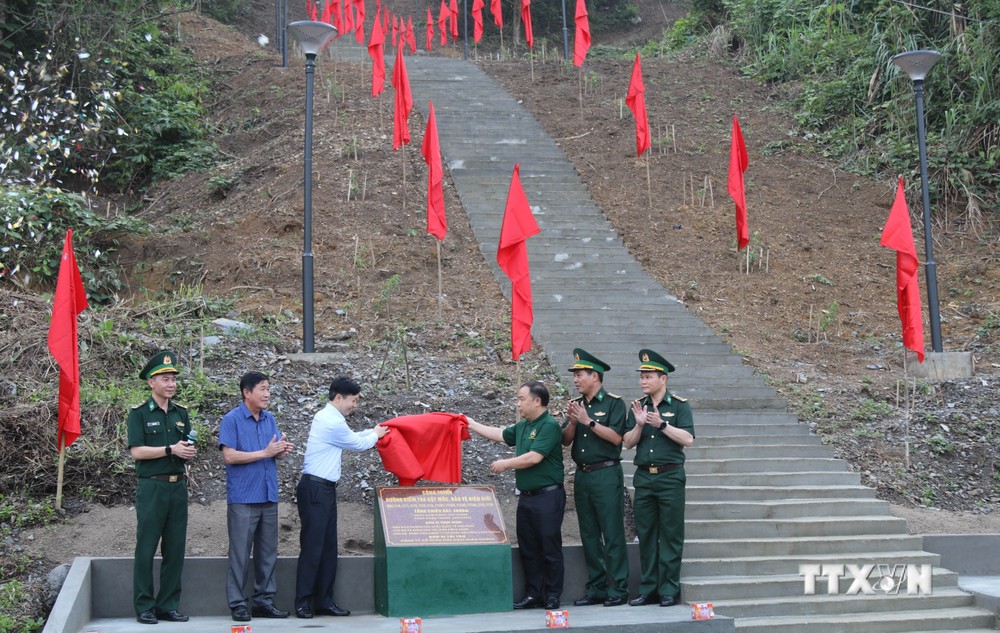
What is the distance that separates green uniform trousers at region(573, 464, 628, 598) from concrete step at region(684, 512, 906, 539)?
39.0 inches

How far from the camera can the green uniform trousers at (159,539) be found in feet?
24.5

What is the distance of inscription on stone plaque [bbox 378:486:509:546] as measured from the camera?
7953 mm

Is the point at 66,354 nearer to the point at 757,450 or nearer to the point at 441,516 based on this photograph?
the point at 441,516

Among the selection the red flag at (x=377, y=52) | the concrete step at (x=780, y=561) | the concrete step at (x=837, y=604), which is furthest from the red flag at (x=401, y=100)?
the concrete step at (x=837, y=604)

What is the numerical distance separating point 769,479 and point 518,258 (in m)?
3.15

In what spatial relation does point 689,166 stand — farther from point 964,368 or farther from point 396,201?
point 964,368

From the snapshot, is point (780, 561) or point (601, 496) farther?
point (780, 561)

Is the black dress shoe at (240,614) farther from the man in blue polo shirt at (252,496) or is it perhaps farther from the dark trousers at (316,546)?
the dark trousers at (316,546)

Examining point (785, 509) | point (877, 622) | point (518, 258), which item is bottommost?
point (877, 622)

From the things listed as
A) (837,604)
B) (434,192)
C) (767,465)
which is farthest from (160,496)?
(434,192)

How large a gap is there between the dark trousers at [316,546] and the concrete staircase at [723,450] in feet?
8.89

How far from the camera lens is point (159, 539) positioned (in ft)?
24.9

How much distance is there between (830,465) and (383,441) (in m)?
4.62

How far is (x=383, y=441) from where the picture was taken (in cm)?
857
